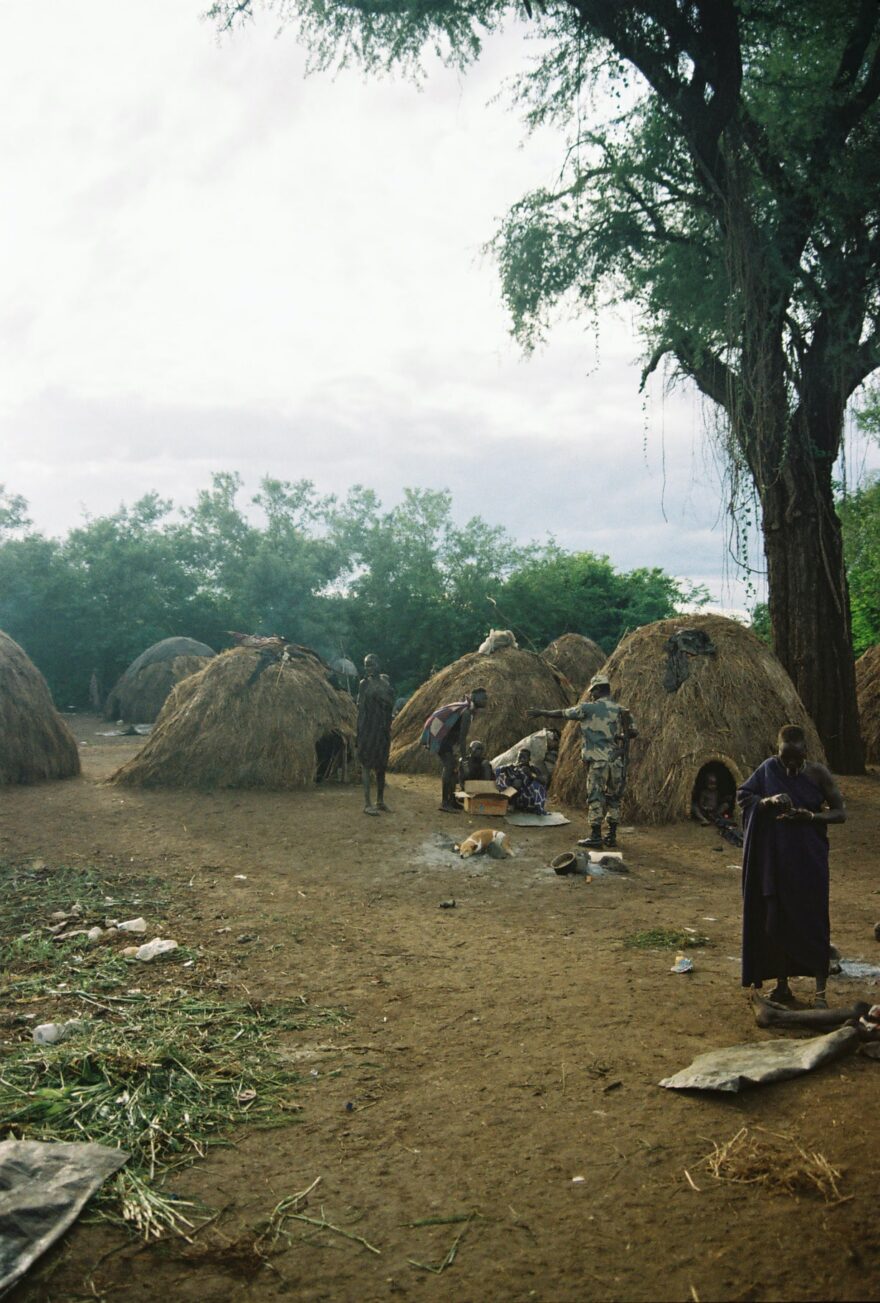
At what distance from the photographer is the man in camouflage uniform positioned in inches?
399

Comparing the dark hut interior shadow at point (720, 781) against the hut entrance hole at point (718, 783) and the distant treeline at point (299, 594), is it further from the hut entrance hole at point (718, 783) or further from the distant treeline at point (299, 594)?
the distant treeline at point (299, 594)

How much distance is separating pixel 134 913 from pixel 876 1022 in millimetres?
5332

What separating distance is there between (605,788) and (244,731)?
5.90 meters

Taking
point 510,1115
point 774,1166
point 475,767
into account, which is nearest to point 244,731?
point 475,767

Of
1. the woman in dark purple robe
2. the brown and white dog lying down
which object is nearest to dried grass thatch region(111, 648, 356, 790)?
the brown and white dog lying down

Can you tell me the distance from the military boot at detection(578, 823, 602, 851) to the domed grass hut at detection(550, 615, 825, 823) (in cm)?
133

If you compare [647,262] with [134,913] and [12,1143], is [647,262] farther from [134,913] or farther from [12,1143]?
→ [12,1143]

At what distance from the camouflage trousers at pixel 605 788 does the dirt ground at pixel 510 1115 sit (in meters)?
1.42

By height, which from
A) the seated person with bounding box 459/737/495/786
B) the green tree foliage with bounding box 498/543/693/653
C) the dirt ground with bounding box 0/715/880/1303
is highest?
the green tree foliage with bounding box 498/543/693/653

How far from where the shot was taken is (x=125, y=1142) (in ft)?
12.3

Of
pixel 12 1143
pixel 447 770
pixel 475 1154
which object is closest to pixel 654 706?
pixel 447 770

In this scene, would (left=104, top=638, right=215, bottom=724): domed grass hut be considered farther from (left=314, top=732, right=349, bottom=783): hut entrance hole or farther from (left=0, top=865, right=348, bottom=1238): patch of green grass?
(left=0, top=865, right=348, bottom=1238): patch of green grass

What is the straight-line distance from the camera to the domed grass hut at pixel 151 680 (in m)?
24.2

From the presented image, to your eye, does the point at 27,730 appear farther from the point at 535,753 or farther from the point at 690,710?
the point at 690,710
